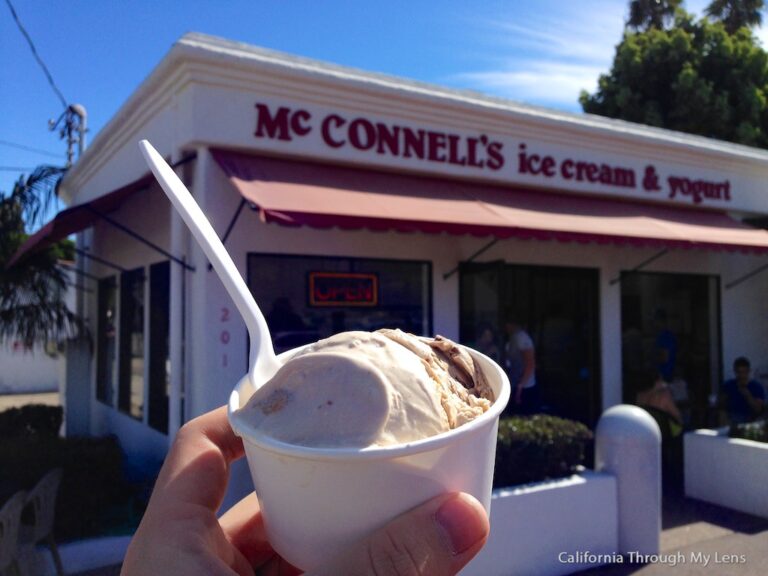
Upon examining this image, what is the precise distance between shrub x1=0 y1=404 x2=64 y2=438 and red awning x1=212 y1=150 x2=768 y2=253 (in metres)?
4.89

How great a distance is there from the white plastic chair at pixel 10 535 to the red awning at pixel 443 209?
2.58 meters

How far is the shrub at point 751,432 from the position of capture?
21.8 feet

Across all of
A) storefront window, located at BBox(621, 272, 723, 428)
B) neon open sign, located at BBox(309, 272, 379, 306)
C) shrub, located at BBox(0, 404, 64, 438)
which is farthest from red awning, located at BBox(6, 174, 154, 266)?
storefront window, located at BBox(621, 272, 723, 428)

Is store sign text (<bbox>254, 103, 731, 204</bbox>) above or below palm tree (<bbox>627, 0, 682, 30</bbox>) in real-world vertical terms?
below

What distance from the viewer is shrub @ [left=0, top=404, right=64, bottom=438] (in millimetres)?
8297

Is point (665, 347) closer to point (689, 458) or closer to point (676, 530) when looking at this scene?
point (689, 458)

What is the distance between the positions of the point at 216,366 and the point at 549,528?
11.1ft

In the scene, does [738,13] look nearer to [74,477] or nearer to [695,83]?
[695,83]

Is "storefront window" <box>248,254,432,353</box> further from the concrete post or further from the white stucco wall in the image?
the white stucco wall

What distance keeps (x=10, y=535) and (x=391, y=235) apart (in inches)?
187

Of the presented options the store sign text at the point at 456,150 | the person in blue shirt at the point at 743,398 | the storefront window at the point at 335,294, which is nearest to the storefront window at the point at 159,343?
the storefront window at the point at 335,294

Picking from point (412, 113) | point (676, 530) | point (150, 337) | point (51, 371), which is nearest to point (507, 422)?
point (676, 530)

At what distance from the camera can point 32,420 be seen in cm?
864

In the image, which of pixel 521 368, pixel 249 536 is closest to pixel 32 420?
pixel 521 368
